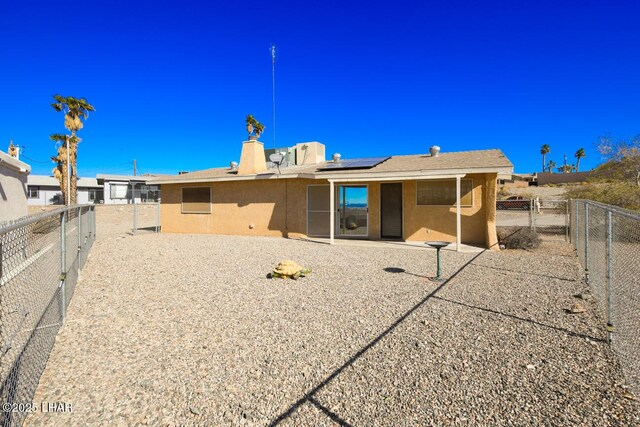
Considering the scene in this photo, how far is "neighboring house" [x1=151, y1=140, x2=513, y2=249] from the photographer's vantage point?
11375 millimetres

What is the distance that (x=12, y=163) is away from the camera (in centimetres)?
927

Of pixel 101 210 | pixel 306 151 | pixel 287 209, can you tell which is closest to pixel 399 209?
pixel 287 209

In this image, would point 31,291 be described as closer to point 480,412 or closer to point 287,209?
point 480,412

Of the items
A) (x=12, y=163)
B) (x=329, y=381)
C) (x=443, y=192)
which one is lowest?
(x=329, y=381)

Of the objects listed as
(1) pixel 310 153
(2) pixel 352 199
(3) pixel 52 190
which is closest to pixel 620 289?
(2) pixel 352 199

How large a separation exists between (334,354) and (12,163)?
34.5 feet

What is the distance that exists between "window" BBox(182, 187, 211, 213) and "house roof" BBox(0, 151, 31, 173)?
6421 millimetres

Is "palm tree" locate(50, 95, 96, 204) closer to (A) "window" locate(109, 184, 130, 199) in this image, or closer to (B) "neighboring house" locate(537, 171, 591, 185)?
(A) "window" locate(109, 184, 130, 199)

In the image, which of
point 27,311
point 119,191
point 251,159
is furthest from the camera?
point 119,191

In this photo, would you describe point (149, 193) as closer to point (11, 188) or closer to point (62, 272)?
point (11, 188)

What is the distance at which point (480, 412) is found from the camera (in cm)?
270

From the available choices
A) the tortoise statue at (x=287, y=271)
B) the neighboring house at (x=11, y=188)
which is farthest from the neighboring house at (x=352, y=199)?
the neighboring house at (x=11, y=188)

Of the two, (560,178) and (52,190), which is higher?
(560,178)

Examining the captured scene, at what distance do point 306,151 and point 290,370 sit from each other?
1602cm
